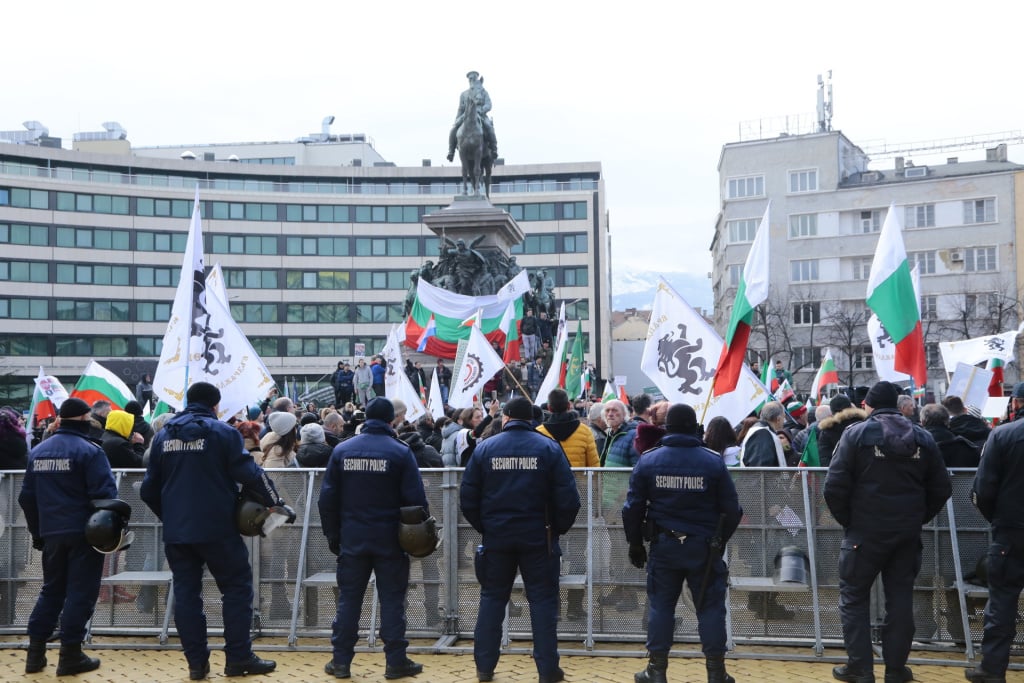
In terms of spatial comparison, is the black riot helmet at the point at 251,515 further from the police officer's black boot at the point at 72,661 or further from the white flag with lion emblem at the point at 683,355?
the white flag with lion emblem at the point at 683,355

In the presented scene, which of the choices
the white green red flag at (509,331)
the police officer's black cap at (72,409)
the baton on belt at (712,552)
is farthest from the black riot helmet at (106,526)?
the white green red flag at (509,331)

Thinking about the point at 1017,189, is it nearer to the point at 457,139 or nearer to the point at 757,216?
the point at 757,216

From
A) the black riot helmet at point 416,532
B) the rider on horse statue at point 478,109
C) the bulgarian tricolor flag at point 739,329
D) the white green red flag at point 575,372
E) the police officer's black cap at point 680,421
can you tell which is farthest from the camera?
the rider on horse statue at point 478,109

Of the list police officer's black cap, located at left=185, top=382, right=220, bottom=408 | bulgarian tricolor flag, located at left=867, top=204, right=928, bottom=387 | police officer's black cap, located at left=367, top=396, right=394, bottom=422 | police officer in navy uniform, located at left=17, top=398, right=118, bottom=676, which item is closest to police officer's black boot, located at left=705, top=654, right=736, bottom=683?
police officer's black cap, located at left=367, top=396, right=394, bottom=422

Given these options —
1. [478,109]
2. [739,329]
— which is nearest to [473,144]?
[478,109]

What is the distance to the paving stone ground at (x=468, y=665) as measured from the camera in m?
8.00

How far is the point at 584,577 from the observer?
29.3 feet

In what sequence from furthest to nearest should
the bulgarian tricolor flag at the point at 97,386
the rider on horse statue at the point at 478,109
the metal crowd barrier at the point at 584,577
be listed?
the rider on horse statue at the point at 478,109 < the bulgarian tricolor flag at the point at 97,386 < the metal crowd barrier at the point at 584,577

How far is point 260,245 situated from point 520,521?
249 feet

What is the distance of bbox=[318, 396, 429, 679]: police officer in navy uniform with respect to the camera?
788cm

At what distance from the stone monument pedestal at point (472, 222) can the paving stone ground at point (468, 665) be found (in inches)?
638

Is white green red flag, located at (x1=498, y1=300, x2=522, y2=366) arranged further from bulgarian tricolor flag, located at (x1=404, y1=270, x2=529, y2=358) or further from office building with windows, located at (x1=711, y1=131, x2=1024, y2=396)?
office building with windows, located at (x1=711, y1=131, x2=1024, y2=396)

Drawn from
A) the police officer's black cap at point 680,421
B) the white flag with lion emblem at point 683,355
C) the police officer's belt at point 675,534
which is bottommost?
the police officer's belt at point 675,534

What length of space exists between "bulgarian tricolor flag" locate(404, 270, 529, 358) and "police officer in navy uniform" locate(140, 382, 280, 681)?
12.0 metres
